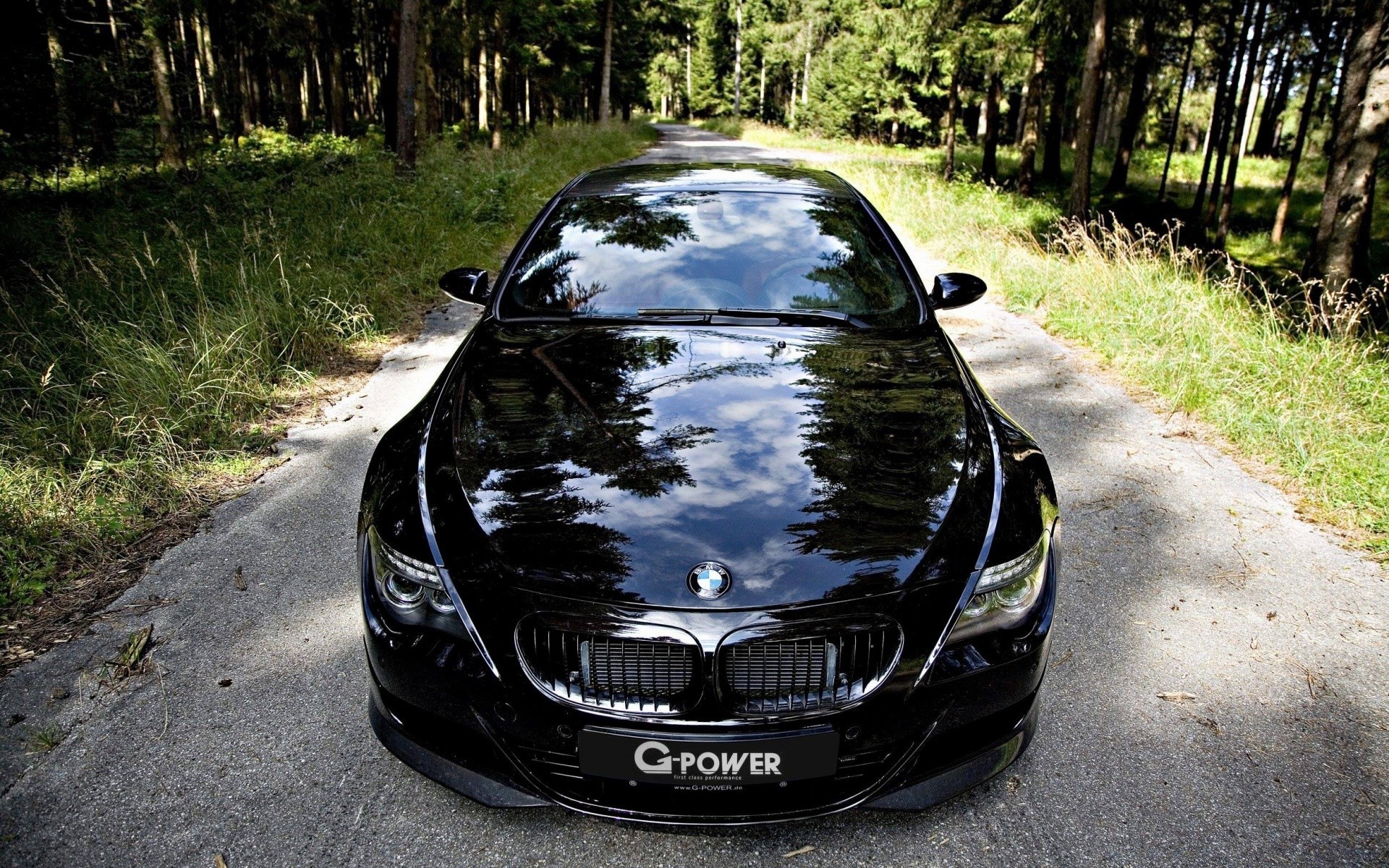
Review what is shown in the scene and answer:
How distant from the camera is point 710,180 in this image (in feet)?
12.6

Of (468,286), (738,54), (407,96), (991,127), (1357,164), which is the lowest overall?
(468,286)

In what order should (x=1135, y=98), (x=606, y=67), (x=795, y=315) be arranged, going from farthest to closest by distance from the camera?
1. (x=606, y=67)
2. (x=1135, y=98)
3. (x=795, y=315)

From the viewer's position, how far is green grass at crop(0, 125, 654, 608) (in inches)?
158

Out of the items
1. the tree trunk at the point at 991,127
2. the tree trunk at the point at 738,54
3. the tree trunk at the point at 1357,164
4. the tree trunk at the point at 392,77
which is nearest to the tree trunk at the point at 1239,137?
the tree trunk at the point at 991,127

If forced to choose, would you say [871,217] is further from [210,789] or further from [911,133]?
[911,133]

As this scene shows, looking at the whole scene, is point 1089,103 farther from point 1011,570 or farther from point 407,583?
point 407,583

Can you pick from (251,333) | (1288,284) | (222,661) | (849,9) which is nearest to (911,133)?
(849,9)

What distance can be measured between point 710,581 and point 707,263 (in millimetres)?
1729

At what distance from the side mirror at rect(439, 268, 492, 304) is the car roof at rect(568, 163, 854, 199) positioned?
2.11 ft

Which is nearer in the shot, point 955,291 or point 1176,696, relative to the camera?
point 1176,696

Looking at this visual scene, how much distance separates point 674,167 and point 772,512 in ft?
8.50

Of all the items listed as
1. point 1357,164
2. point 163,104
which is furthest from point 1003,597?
point 163,104

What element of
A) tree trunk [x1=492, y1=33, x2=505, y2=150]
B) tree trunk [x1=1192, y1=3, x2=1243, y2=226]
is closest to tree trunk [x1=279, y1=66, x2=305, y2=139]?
tree trunk [x1=492, y1=33, x2=505, y2=150]

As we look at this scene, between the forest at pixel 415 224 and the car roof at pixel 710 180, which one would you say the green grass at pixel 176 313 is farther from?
the car roof at pixel 710 180
